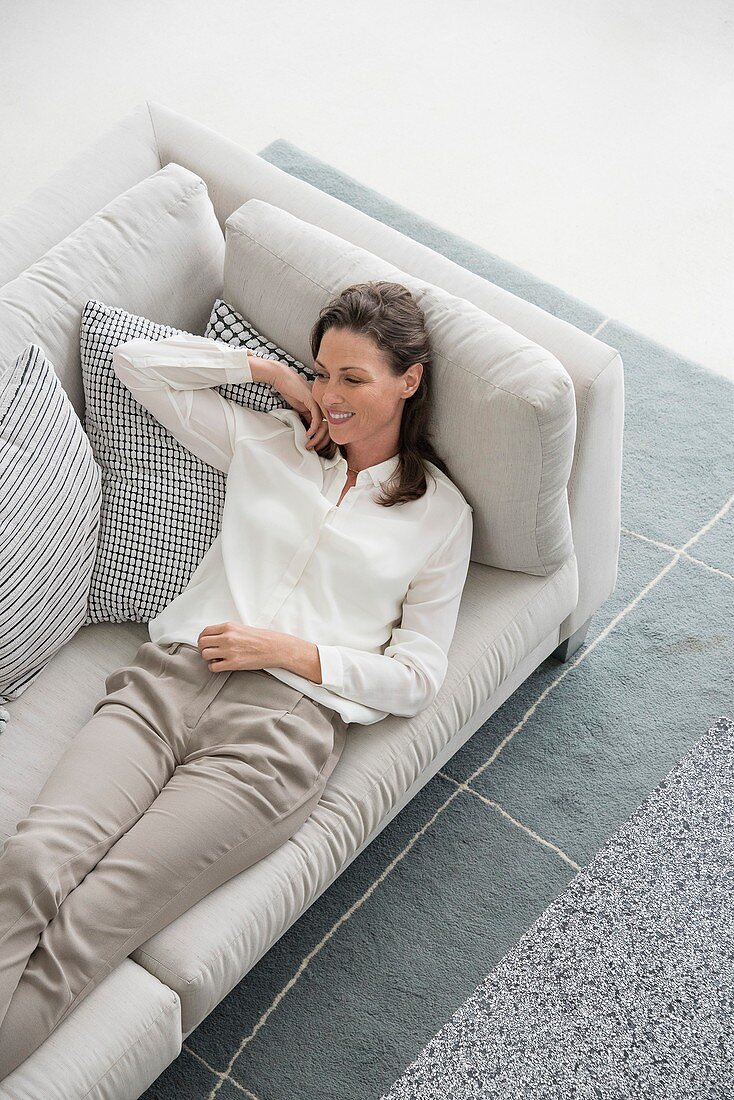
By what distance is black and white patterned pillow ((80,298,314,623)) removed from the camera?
2041 millimetres

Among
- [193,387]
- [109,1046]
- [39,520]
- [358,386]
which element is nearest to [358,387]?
[358,386]

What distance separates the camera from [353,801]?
6.08ft

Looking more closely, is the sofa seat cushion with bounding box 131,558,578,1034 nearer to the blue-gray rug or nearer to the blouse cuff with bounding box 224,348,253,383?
the blue-gray rug

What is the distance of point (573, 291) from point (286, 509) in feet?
4.90

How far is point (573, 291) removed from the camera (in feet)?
10.4

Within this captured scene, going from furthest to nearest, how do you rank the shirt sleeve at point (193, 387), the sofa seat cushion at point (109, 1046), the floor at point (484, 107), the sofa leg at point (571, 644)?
the floor at point (484, 107) < the sofa leg at point (571, 644) < the shirt sleeve at point (193, 387) < the sofa seat cushion at point (109, 1046)

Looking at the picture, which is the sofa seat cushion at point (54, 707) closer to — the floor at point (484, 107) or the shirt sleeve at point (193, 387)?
the shirt sleeve at point (193, 387)

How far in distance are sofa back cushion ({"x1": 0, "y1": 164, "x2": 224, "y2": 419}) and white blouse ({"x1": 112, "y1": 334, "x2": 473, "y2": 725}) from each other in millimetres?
142

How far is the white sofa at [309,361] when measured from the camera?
1693 mm

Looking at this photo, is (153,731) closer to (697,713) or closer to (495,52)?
(697,713)

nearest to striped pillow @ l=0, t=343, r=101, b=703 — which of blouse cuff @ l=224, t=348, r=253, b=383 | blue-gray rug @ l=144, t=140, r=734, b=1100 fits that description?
blouse cuff @ l=224, t=348, r=253, b=383

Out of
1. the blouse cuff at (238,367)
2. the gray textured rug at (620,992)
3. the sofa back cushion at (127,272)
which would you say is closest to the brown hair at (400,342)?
the blouse cuff at (238,367)

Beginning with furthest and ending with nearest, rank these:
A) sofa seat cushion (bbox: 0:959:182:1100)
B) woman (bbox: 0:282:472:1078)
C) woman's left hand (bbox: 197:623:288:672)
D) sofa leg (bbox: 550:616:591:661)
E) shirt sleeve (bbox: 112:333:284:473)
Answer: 1. sofa leg (bbox: 550:616:591:661)
2. shirt sleeve (bbox: 112:333:284:473)
3. woman's left hand (bbox: 197:623:288:672)
4. woman (bbox: 0:282:472:1078)
5. sofa seat cushion (bbox: 0:959:182:1100)

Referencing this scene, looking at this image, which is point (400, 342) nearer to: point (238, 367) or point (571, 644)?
point (238, 367)
